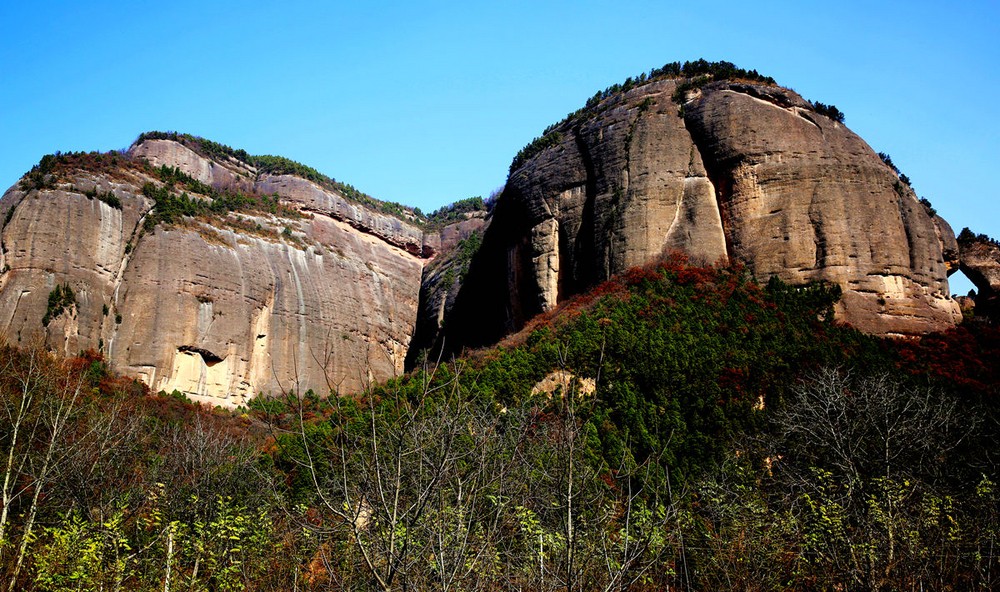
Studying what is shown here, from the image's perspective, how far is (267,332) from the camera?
145ft

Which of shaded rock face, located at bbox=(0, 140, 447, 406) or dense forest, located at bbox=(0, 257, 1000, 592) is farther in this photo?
shaded rock face, located at bbox=(0, 140, 447, 406)

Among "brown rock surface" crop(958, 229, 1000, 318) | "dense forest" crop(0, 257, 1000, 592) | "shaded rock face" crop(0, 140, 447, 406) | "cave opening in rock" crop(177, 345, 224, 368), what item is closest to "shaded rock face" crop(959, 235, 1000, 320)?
"brown rock surface" crop(958, 229, 1000, 318)

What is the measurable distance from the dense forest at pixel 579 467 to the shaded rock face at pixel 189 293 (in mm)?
2501

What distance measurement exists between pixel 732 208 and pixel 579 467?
2610cm

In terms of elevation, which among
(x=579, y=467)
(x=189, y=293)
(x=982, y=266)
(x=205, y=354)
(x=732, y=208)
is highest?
(x=732, y=208)

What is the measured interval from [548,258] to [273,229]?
76.6ft

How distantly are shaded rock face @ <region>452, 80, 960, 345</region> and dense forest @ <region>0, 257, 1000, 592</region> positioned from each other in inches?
67.2

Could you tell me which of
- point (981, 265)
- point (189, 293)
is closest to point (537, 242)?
point (189, 293)

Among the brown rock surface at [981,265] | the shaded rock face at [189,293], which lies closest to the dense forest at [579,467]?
the shaded rock face at [189,293]

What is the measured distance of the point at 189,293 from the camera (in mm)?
40906

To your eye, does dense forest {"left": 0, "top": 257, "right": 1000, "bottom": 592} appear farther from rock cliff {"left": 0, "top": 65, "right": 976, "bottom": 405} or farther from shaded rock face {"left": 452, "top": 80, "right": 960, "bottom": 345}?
rock cliff {"left": 0, "top": 65, "right": 976, "bottom": 405}

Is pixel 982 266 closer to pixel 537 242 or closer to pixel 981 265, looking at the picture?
pixel 981 265

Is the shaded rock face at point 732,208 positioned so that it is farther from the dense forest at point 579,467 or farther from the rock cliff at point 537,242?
the dense forest at point 579,467

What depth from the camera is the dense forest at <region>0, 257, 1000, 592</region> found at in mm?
9000
